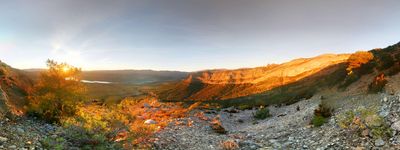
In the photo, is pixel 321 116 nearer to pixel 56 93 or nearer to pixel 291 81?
pixel 56 93

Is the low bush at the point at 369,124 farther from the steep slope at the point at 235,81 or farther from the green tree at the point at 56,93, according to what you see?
the steep slope at the point at 235,81

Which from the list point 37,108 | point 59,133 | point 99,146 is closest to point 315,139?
point 99,146

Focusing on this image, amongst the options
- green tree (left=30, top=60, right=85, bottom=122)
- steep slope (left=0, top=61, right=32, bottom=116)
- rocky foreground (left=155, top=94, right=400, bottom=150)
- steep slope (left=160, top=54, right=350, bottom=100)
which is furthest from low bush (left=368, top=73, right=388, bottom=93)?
steep slope (left=160, top=54, right=350, bottom=100)

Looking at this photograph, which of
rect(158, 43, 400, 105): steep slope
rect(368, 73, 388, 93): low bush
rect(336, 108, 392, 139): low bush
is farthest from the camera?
rect(158, 43, 400, 105): steep slope

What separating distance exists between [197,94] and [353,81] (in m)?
100.0

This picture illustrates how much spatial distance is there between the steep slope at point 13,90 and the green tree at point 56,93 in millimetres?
821

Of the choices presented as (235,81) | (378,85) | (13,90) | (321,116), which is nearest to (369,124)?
(321,116)

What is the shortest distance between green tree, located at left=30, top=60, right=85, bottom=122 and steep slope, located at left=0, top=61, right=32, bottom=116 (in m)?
0.82

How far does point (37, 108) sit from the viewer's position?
18.0 meters

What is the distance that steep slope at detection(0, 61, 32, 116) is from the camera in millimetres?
16125

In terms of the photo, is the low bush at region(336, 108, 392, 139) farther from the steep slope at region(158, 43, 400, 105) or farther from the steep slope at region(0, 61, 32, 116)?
the steep slope at region(0, 61, 32, 116)

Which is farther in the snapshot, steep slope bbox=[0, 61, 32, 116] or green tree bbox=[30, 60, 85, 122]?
green tree bbox=[30, 60, 85, 122]

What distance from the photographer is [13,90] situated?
65.5ft

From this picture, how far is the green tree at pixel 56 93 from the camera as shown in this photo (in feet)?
60.7
